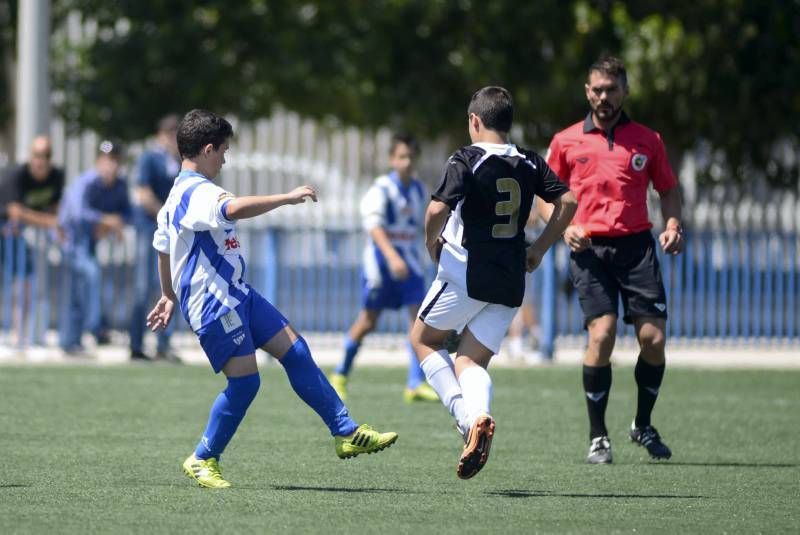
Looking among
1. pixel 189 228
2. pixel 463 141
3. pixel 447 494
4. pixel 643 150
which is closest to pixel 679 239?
pixel 643 150

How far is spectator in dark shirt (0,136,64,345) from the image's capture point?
1584 cm

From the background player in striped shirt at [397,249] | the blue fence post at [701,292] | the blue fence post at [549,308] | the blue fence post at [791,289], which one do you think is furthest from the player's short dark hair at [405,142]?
the blue fence post at [791,289]

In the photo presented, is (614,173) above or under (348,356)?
above

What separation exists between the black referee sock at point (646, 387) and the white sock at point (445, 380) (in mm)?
1574

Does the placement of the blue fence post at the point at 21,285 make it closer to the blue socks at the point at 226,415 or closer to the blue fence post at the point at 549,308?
the blue fence post at the point at 549,308

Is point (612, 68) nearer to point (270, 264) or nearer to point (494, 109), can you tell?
point (494, 109)

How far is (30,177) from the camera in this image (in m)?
16.0

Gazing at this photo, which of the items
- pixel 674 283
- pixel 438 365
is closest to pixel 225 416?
pixel 438 365

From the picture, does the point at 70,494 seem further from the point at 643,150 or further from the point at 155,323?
the point at 643,150

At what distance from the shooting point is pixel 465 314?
794 cm

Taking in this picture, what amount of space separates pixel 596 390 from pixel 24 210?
8.33m

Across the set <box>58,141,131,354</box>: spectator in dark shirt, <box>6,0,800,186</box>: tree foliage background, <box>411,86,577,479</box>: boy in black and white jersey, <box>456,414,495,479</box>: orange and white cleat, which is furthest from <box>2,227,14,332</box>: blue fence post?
<box>456,414,495,479</box>: orange and white cleat

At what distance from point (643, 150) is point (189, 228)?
2784 millimetres

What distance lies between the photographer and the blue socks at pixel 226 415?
7.71 meters
